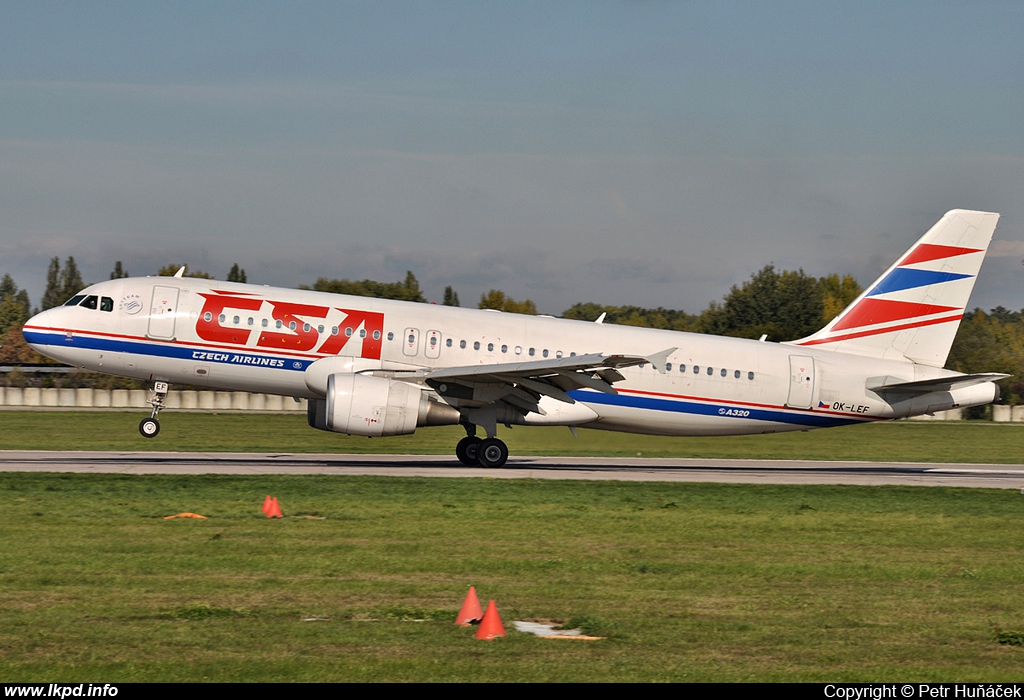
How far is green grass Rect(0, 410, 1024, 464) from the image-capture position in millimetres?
35406

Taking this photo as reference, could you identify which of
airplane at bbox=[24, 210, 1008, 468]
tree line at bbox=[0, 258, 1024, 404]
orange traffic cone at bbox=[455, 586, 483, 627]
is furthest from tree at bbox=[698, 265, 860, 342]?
orange traffic cone at bbox=[455, 586, 483, 627]

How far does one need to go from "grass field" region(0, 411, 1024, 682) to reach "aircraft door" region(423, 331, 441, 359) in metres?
4.51

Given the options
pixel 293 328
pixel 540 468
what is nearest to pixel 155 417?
pixel 293 328

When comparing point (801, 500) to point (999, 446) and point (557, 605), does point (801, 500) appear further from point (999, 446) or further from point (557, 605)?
point (999, 446)

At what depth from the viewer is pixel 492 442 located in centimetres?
2914

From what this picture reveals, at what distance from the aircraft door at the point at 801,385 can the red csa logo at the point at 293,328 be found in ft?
38.8

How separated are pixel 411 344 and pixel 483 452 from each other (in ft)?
12.0

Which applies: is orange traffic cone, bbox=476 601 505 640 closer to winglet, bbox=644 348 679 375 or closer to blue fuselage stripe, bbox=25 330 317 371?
winglet, bbox=644 348 679 375

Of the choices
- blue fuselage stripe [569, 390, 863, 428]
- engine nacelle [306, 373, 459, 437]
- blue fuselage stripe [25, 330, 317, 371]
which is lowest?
engine nacelle [306, 373, 459, 437]

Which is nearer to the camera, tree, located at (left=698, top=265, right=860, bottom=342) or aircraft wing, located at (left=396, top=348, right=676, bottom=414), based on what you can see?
aircraft wing, located at (left=396, top=348, right=676, bottom=414)

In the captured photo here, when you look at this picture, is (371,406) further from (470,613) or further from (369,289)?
(369,289)

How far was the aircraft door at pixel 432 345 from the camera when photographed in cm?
2816

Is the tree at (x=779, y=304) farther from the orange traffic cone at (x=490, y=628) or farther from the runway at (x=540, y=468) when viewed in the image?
the orange traffic cone at (x=490, y=628)
